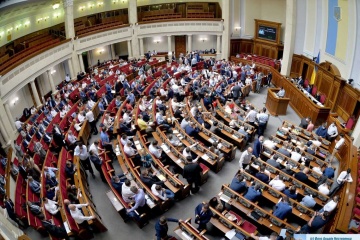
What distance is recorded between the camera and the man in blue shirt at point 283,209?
19.5ft

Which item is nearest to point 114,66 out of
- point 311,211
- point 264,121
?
point 264,121

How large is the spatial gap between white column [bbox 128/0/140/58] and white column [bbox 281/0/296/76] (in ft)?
32.1

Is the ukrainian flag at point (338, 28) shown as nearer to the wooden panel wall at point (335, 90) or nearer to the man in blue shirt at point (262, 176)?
the wooden panel wall at point (335, 90)

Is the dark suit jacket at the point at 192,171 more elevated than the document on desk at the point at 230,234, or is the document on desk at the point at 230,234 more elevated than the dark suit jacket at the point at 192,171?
the dark suit jacket at the point at 192,171

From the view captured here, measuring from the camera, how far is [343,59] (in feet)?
37.3

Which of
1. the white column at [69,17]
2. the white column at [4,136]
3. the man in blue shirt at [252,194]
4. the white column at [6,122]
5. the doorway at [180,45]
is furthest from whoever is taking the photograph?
the doorway at [180,45]

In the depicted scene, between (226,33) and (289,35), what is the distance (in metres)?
4.98

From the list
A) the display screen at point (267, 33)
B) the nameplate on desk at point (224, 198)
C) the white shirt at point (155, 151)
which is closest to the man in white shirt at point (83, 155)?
the white shirt at point (155, 151)

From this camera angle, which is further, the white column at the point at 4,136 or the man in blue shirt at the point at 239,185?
the white column at the point at 4,136

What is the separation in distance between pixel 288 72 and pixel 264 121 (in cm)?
674

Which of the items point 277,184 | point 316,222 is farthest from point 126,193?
point 316,222

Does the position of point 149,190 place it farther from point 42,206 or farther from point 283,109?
point 283,109

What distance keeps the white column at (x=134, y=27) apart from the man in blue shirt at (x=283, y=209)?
15.8m

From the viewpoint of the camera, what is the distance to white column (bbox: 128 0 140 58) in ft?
59.9
